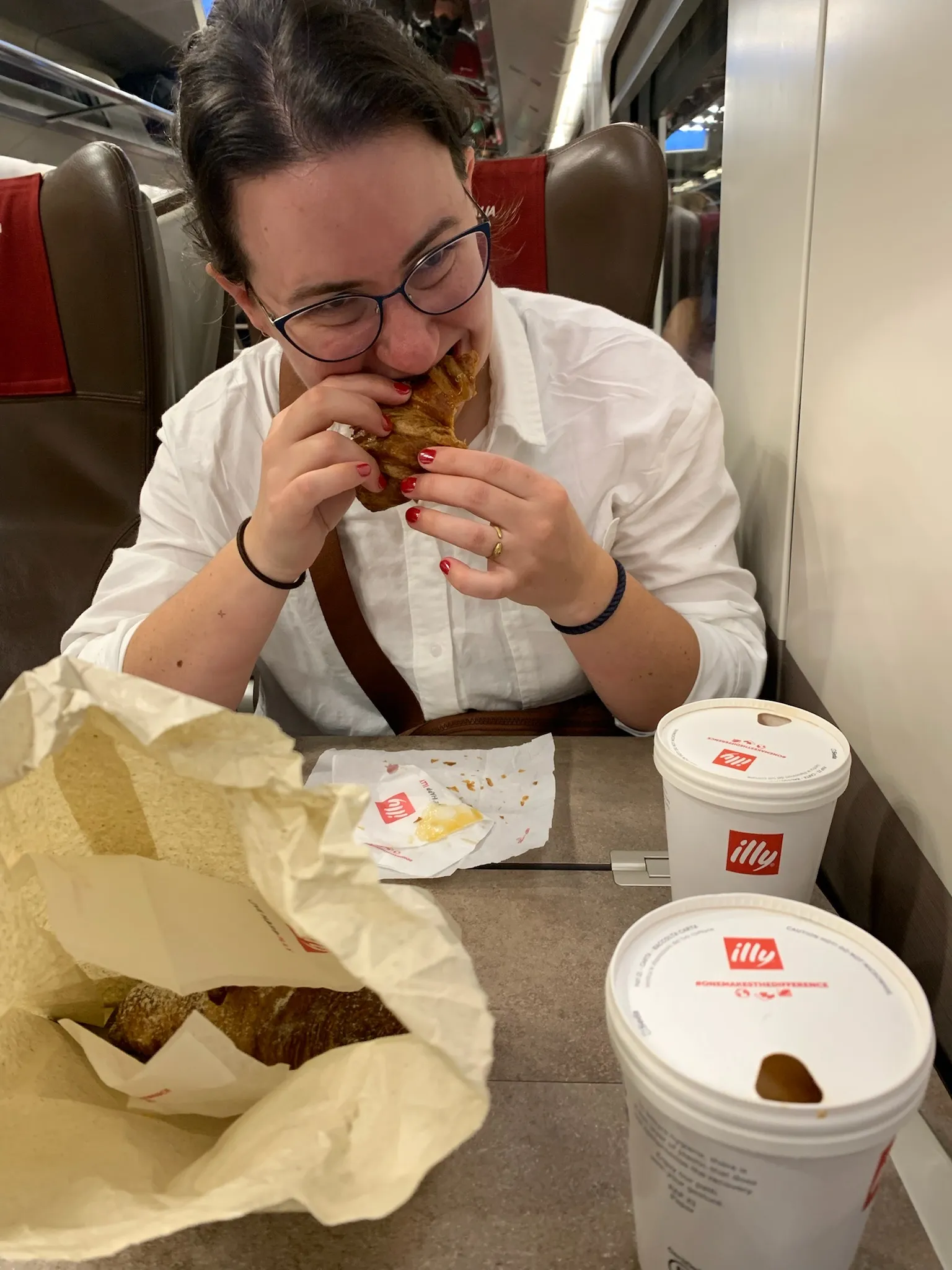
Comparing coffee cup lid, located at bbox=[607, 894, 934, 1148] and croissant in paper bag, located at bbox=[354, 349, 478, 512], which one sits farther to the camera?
croissant in paper bag, located at bbox=[354, 349, 478, 512]

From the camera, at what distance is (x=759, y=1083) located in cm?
42

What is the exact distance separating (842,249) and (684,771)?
695 millimetres

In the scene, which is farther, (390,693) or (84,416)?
(84,416)

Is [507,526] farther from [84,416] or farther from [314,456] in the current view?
[84,416]

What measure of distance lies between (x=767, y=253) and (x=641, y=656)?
2.35 feet

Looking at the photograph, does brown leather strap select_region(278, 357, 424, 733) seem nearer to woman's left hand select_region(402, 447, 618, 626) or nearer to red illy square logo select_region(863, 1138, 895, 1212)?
woman's left hand select_region(402, 447, 618, 626)

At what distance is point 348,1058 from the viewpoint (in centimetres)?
52

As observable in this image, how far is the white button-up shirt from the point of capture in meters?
1.27

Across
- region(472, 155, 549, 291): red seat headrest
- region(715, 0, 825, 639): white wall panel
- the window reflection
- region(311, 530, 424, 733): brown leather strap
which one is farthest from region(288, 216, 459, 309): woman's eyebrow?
the window reflection

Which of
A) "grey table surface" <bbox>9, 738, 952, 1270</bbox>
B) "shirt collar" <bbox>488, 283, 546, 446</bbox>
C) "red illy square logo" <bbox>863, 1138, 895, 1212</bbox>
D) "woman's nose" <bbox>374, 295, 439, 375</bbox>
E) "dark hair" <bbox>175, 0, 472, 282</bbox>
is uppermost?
"dark hair" <bbox>175, 0, 472, 282</bbox>

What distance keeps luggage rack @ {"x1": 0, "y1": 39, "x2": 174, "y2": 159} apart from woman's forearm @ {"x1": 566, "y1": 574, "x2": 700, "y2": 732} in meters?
2.18

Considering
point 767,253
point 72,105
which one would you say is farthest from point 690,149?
point 72,105

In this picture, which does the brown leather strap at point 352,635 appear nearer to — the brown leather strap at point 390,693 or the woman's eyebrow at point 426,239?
the brown leather strap at point 390,693

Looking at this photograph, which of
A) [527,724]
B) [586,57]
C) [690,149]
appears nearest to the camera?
[527,724]
